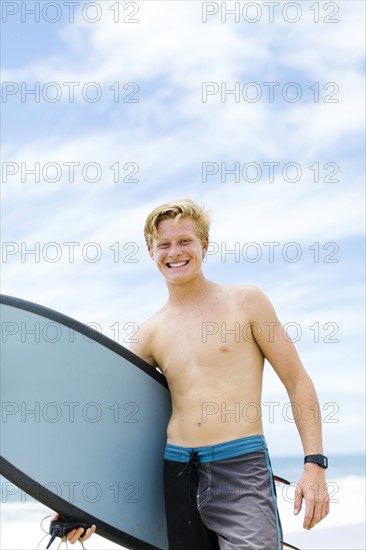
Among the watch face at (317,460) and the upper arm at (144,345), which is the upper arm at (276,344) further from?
the upper arm at (144,345)

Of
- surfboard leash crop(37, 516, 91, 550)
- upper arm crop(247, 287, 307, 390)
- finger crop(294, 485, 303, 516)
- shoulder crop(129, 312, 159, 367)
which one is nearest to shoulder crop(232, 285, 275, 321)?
upper arm crop(247, 287, 307, 390)

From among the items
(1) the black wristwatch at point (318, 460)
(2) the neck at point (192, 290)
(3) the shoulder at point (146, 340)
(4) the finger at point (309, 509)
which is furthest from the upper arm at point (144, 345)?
(4) the finger at point (309, 509)

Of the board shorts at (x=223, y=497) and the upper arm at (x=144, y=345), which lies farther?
the upper arm at (x=144, y=345)

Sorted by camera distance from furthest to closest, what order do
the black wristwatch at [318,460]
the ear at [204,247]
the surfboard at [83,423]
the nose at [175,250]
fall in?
the ear at [204,247] → the nose at [175,250] → the surfboard at [83,423] → the black wristwatch at [318,460]

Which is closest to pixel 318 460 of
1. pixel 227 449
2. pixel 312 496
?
pixel 312 496

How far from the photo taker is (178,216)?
314 centimetres

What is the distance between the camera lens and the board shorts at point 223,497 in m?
2.81

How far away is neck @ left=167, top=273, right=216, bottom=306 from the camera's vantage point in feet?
10.5

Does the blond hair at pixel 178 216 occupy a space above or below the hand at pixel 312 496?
above

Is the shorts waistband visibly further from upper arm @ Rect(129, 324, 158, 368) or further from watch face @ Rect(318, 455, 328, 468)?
upper arm @ Rect(129, 324, 158, 368)

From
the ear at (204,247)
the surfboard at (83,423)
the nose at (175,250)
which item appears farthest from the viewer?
the ear at (204,247)

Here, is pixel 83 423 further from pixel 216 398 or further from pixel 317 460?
pixel 317 460

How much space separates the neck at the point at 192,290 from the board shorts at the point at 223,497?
0.61m

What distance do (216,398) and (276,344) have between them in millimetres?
321
